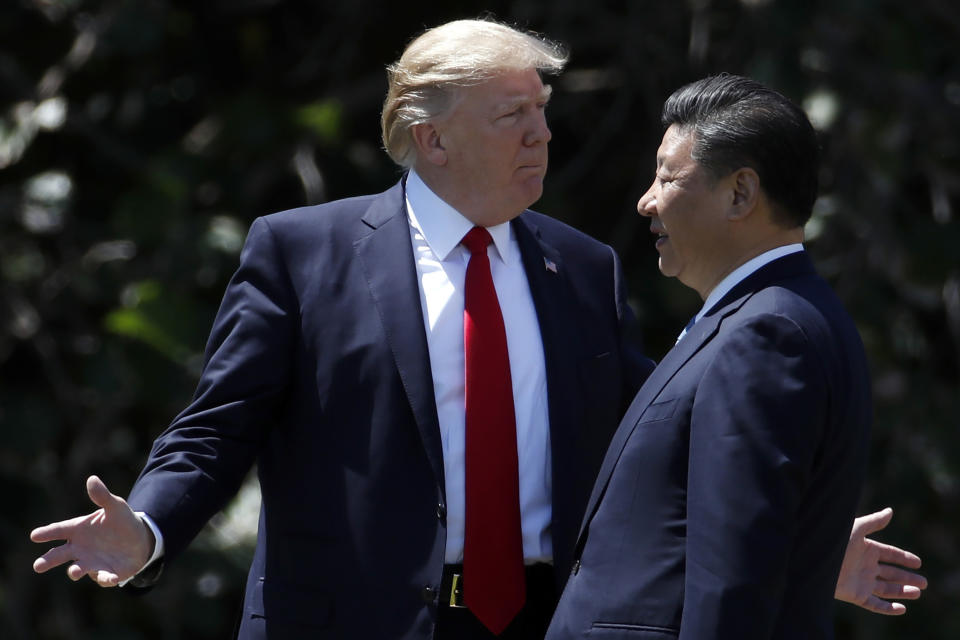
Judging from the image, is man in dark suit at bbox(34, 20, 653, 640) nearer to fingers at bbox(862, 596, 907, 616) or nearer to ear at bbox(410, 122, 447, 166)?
ear at bbox(410, 122, 447, 166)

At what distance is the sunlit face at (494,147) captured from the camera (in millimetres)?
2377

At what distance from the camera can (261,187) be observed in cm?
493

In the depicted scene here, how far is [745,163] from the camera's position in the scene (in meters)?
1.80

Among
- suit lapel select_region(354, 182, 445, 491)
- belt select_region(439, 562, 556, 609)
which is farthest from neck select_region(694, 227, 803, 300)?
belt select_region(439, 562, 556, 609)

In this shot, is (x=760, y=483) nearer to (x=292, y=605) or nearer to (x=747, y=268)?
(x=747, y=268)

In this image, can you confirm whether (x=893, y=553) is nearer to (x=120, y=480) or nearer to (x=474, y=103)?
(x=474, y=103)

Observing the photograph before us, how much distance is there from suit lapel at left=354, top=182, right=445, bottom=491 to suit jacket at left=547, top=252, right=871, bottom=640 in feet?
1.36

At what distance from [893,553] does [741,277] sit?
645 millimetres

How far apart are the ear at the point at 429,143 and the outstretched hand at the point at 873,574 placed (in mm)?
905

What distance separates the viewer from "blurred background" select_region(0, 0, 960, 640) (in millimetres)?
4547

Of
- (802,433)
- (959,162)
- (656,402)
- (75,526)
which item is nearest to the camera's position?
(802,433)

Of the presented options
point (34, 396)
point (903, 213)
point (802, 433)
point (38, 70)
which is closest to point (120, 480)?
point (34, 396)

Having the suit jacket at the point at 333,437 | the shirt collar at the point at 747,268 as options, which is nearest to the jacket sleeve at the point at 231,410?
the suit jacket at the point at 333,437

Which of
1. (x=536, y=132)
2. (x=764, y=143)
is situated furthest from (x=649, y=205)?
(x=536, y=132)
